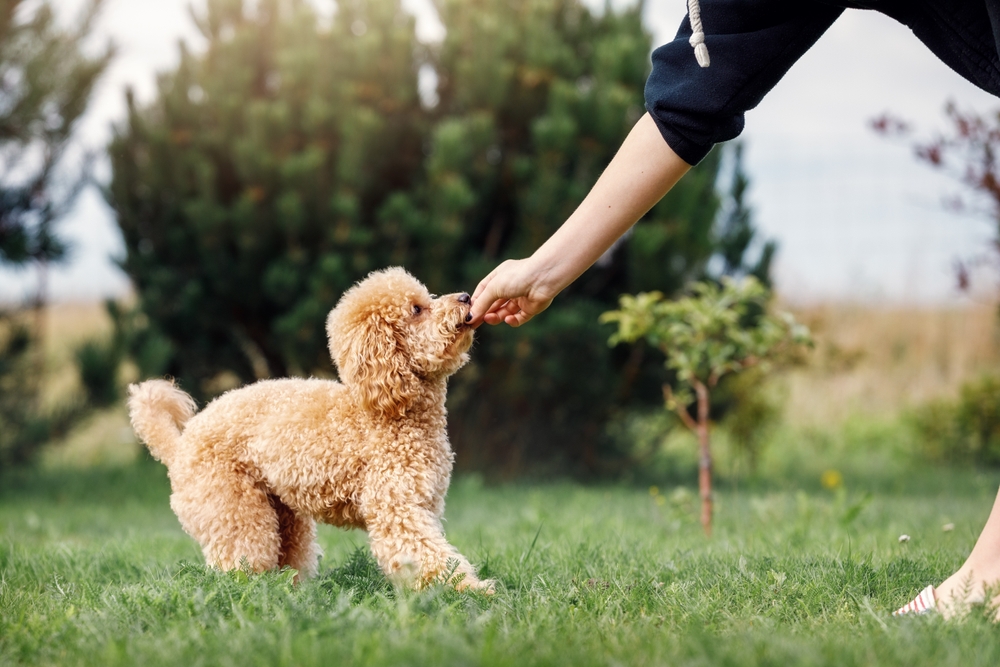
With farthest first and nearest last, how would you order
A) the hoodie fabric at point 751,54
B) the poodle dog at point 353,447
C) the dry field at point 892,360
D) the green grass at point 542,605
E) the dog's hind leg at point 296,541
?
the dry field at point 892,360 → the dog's hind leg at point 296,541 → the poodle dog at point 353,447 → the hoodie fabric at point 751,54 → the green grass at point 542,605

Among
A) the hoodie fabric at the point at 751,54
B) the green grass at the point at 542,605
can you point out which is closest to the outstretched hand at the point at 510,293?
the hoodie fabric at the point at 751,54

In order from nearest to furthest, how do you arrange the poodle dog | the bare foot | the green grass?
the green grass
the bare foot
the poodle dog

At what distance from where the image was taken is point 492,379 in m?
6.64

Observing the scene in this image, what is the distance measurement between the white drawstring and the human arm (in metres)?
0.20

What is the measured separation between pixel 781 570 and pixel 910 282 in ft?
32.3

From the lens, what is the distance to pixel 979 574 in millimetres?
2215

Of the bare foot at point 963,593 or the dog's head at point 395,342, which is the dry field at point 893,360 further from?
the dog's head at point 395,342

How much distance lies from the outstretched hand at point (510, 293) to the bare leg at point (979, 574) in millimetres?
1274

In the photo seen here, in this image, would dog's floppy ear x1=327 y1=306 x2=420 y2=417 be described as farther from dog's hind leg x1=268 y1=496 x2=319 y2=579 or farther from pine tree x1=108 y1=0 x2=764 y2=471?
pine tree x1=108 y1=0 x2=764 y2=471

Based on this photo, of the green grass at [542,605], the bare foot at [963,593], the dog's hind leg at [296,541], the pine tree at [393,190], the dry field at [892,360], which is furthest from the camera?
the dry field at [892,360]

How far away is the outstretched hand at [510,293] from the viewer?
249 centimetres

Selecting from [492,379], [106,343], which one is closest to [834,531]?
[492,379]

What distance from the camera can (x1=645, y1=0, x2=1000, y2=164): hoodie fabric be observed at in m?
2.25

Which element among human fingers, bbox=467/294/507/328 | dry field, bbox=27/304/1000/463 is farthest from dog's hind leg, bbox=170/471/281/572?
dry field, bbox=27/304/1000/463
